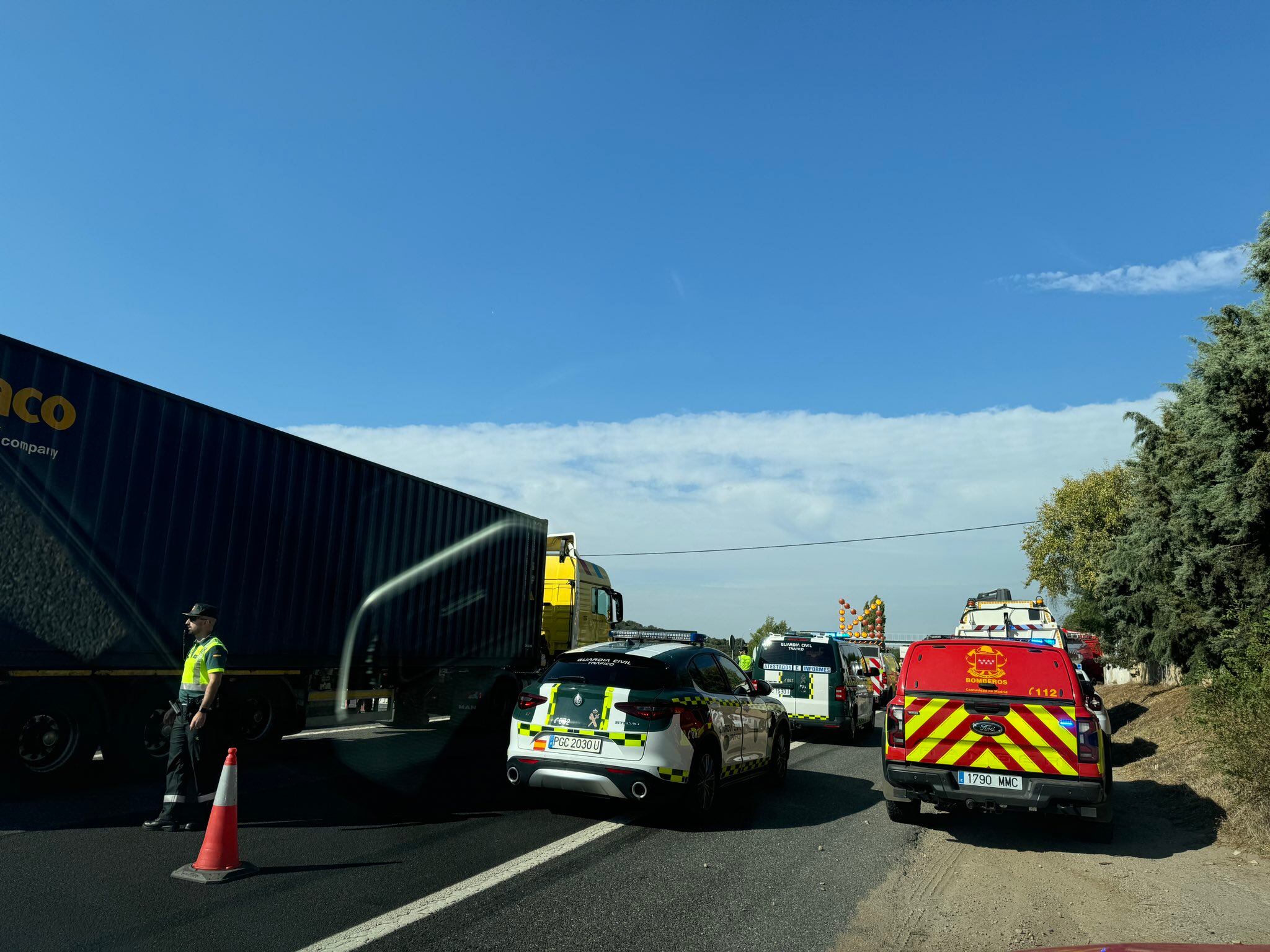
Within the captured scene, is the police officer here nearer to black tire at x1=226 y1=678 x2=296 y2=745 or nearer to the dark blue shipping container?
the dark blue shipping container

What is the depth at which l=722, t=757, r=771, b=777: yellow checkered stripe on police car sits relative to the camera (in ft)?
27.0

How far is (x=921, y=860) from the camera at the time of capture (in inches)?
265

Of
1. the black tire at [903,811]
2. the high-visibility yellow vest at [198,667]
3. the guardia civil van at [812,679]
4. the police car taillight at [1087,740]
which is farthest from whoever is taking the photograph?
the guardia civil van at [812,679]

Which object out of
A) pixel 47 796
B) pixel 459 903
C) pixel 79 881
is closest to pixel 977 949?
pixel 459 903

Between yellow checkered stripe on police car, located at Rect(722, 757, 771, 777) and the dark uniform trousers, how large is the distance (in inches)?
170

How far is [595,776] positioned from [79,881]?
11.6 feet

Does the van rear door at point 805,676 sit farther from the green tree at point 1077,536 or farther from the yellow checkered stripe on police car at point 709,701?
the green tree at point 1077,536

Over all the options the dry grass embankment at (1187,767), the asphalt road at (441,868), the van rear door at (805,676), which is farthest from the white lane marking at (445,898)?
the van rear door at (805,676)

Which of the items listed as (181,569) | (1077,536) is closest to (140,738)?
(181,569)

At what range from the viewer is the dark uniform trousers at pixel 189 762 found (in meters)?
6.66

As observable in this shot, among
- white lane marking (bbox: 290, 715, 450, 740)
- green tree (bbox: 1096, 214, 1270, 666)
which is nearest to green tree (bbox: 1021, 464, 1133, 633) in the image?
green tree (bbox: 1096, 214, 1270, 666)

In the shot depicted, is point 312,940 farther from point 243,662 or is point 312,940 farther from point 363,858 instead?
point 243,662

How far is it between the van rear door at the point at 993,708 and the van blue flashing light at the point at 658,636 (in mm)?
2339

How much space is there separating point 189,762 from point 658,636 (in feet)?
29.3
